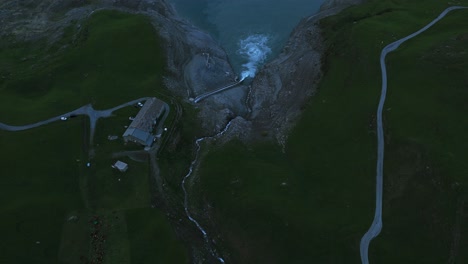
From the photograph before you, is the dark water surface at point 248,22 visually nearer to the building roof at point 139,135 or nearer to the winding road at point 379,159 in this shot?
the winding road at point 379,159

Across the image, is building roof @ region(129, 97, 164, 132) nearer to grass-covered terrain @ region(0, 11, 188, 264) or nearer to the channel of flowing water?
grass-covered terrain @ region(0, 11, 188, 264)

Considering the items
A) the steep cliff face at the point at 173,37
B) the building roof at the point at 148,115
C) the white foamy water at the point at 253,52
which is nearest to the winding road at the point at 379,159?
the steep cliff face at the point at 173,37

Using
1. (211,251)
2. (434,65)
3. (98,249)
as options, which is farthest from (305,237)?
(434,65)

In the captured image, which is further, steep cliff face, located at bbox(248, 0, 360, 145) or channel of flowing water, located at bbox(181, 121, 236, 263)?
steep cliff face, located at bbox(248, 0, 360, 145)

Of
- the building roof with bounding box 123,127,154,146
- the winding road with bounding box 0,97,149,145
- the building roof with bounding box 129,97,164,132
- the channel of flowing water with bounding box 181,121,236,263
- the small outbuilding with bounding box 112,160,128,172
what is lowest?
the channel of flowing water with bounding box 181,121,236,263

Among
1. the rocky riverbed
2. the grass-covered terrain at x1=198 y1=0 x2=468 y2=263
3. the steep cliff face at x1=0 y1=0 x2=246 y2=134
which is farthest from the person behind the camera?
the steep cliff face at x1=0 y1=0 x2=246 y2=134

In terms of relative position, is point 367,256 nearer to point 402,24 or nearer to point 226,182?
point 226,182

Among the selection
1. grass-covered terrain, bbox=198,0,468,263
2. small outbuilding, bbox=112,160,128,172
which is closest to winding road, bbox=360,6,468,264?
grass-covered terrain, bbox=198,0,468,263
